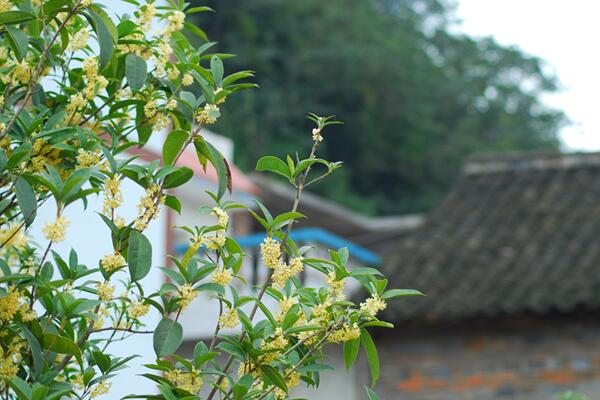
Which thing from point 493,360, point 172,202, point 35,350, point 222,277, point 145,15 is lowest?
point 35,350

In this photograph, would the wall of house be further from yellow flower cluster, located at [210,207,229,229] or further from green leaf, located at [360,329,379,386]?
yellow flower cluster, located at [210,207,229,229]

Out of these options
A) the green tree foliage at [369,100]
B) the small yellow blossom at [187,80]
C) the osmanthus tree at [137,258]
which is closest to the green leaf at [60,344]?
the osmanthus tree at [137,258]

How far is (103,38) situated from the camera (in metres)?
1.97

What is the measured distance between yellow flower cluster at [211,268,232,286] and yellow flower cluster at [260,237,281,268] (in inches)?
2.9

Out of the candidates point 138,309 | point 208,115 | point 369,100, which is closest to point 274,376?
point 138,309

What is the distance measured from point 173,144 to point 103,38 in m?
0.23

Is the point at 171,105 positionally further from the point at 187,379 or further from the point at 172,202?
the point at 187,379

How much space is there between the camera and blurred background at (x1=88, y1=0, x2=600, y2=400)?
9.22 m

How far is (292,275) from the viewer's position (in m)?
1.97

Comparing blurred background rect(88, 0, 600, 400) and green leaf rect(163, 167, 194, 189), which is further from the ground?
blurred background rect(88, 0, 600, 400)

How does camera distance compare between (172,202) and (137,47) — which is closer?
(172,202)

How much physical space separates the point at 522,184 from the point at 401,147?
633 inches

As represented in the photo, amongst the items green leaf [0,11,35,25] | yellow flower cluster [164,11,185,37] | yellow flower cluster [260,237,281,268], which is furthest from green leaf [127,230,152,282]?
yellow flower cluster [164,11,185,37]

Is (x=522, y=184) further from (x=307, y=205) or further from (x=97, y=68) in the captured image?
(x=97, y=68)
